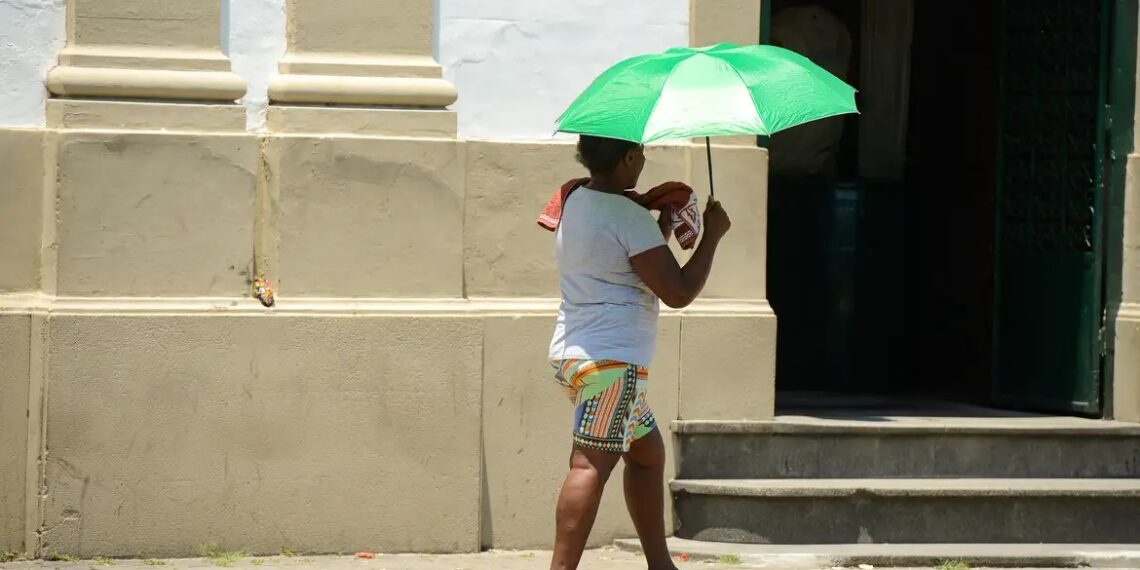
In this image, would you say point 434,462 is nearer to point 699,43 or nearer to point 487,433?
point 487,433

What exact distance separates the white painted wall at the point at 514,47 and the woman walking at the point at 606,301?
1.55 m

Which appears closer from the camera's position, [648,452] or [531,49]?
[648,452]

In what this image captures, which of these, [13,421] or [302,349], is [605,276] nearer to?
[302,349]

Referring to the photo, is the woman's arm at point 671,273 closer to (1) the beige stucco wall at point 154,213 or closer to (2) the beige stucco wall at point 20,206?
(1) the beige stucco wall at point 154,213

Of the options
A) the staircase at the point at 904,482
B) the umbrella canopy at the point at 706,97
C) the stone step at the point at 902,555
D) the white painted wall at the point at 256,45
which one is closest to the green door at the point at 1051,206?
the staircase at the point at 904,482

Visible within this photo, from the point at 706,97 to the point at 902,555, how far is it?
8.43ft

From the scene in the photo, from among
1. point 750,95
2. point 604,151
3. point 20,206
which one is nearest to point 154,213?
point 20,206

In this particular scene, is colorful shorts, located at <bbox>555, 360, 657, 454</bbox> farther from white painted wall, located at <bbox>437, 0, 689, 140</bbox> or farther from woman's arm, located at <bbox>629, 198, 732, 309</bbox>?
white painted wall, located at <bbox>437, 0, 689, 140</bbox>

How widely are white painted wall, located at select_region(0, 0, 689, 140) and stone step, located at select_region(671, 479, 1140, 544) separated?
1795 millimetres

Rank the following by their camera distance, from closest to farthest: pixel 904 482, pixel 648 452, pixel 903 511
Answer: pixel 648 452 < pixel 903 511 < pixel 904 482

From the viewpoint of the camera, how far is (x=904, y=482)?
686 centimetres

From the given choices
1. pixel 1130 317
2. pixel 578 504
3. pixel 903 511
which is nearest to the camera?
pixel 578 504

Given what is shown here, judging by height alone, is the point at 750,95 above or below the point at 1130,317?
above

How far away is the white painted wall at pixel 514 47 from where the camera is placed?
655 cm
